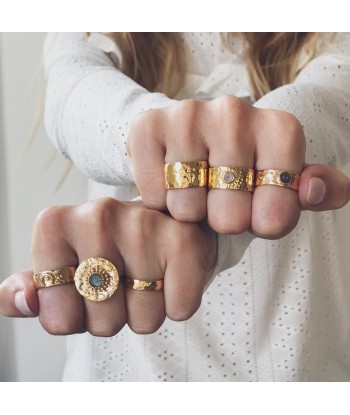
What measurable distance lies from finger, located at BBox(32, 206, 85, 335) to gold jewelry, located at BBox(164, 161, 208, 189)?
0.05m

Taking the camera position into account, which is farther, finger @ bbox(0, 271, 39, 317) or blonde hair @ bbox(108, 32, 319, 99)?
blonde hair @ bbox(108, 32, 319, 99)

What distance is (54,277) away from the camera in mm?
211

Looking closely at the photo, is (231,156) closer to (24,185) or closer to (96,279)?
(96,279)

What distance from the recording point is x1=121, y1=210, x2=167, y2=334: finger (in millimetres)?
215

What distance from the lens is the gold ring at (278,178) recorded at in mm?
206

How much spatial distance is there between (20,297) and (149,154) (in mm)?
76

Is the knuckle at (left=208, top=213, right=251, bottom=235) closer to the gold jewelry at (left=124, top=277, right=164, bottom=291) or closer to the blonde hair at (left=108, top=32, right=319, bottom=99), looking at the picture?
the gold jewelry at (left=124, top=277, right=164, bottom=291)

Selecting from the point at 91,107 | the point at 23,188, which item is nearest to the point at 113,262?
the point at 91,107

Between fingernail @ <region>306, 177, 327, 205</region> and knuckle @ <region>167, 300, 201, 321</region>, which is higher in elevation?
fingernail @ <region>306, 177, 327, 205</region>

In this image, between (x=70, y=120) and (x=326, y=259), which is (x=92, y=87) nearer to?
(x=70, y=120)

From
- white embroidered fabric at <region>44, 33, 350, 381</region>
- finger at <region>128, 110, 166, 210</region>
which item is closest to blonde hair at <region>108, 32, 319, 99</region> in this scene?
white embroidered fabric at <region>44, 33, 350, 381</region>

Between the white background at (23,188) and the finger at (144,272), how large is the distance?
20 cm

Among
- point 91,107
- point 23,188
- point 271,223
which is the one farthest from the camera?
point 23,188

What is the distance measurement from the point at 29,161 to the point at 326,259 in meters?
0.25
